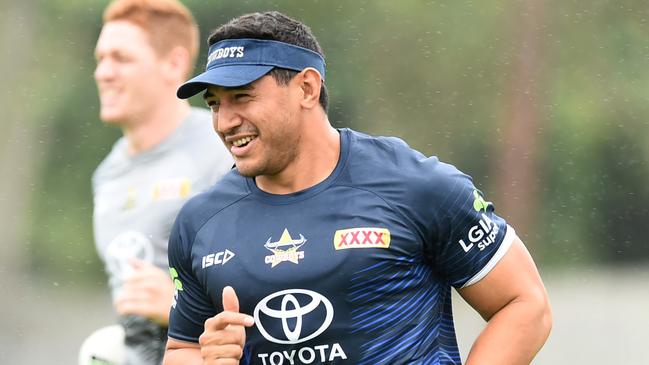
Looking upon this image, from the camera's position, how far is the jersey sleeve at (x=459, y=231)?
10.5 feet

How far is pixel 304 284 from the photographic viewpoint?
3166 mm

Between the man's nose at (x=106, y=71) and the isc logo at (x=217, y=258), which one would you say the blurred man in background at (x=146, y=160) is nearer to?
the man's nose at (x=106, y=71)

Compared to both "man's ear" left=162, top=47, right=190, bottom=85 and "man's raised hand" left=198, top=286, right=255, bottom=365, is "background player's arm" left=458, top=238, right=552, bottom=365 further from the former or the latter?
"man's ear" left=162, top=47, right=190, bottom=85

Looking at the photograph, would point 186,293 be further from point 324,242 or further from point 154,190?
point 154,190

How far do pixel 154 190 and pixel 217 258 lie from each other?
74.5 inches

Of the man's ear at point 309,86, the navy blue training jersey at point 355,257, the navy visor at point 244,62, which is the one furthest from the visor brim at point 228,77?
the navy blue training jersey at point 355,257

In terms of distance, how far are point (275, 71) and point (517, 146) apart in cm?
331

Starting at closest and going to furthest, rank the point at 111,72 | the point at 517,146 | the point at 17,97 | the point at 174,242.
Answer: the point at 174,242
the point at 111,72
the point at 517,146
the point at 17,97

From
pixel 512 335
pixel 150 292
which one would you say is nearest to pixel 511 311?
pixel 512 335

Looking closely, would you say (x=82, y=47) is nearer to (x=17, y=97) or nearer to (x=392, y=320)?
(x=17, y=97)

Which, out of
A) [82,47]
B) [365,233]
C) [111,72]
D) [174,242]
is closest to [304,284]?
[365,233]

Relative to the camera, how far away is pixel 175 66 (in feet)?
17.6

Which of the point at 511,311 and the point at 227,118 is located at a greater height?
the point at 227,118

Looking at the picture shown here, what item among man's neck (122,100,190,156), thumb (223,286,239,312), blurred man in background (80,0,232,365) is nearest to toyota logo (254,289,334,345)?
thumb (223,286,239,312)
